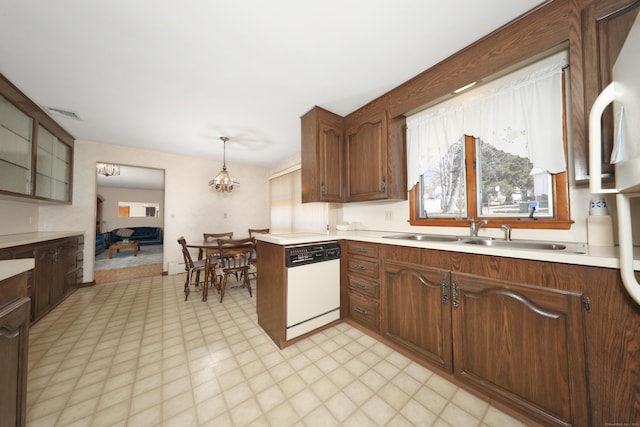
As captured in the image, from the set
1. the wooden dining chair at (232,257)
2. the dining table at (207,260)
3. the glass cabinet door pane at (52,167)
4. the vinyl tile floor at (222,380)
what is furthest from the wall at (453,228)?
the glass cabinet door pane at (52,167)

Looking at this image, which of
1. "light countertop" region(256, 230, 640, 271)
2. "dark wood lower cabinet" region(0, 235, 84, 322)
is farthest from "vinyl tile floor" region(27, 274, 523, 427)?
"light countertop" region(256, 230, 640, 271)

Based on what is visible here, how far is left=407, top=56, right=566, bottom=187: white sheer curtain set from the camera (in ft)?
4.55

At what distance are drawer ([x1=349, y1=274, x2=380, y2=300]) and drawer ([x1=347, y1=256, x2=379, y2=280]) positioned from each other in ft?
0.19

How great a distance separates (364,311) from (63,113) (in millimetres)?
4192

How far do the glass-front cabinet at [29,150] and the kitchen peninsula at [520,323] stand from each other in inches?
113

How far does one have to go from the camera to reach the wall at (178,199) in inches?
133

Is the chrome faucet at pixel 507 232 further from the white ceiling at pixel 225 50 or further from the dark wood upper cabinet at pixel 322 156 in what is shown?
the dark wood upper cabinet at pixel 322 156

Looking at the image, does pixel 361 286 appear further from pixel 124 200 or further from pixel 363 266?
pixel 124 200

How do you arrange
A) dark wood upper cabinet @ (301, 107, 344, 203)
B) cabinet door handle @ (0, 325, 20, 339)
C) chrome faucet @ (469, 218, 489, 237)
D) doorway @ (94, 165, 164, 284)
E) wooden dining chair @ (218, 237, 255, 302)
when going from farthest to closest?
doorway @ (94, 165, 164, 284) < wooden dining chair @ (218, 237, 255, 302) < dark wood upper cabinet @ (301, 107, 344, 203) < chrome faucet @ (469, 218, 489, 237) < cabinet door handle @ (0, 325, 20, 339)

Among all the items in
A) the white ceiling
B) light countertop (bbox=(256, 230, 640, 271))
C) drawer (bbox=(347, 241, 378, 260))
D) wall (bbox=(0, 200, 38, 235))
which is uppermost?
the white ceiling

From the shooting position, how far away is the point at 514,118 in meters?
1.53

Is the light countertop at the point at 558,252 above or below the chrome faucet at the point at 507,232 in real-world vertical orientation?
below

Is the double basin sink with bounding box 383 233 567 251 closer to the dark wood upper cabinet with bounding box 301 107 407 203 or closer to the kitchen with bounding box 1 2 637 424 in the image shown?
the kitchen with bounding box 1 2 637 424

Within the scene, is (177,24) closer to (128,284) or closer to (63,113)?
(63,113)
